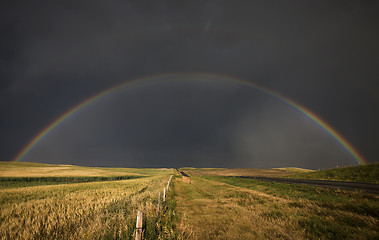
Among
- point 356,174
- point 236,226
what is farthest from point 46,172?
point 356,174

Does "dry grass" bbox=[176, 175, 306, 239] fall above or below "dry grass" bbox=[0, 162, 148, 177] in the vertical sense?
above

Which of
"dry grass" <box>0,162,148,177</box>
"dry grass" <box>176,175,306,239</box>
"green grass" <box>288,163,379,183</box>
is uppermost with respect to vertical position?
"green grass" <box>288,163,379,183</box>

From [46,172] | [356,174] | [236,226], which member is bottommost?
[46,172]

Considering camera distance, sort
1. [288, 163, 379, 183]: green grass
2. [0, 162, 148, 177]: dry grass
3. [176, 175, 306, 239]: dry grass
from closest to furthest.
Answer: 1. [176, 175, 306, 239]: dry grass
2. [288, 163, 379, 183]: green grass
3. [0, 162, 148, 177]: dry grass

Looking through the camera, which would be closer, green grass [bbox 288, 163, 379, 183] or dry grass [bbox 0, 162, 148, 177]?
green grass [bbox 288, 163, 379, 183]

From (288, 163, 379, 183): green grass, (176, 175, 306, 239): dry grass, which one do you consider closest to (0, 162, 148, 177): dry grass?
(176, 175, 306, 239): dry grass

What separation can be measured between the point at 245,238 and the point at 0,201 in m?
21.9

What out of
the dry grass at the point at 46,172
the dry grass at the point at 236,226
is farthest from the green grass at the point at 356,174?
the dry grass at the point at 46,172

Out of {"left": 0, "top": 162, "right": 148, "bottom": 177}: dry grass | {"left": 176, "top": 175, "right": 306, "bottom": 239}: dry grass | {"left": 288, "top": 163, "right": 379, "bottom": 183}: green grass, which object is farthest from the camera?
{"left": 0, "top": 162, "right": 148, "bottom": 177}: dry grass

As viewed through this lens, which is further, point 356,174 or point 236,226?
point 356,174

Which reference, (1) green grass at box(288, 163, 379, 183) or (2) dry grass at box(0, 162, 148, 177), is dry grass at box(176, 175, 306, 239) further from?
(2) dry grass at box(0, 162, 148, 177)

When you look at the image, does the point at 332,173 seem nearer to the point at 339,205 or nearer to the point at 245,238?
the point at 339,205

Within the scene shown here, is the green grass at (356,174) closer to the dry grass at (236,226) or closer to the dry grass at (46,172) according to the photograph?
the dry grass at (236,226)

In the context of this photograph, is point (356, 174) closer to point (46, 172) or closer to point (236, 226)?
point (236, 226)
